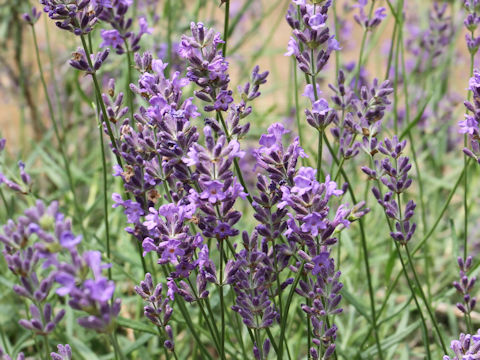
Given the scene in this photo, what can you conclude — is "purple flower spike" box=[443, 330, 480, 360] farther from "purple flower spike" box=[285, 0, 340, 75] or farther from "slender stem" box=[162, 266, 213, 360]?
"purple flower spike" box=[285, 0, 340, 75]

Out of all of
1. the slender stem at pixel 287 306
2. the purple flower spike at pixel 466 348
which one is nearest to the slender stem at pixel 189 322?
the slender stem at pixel 287 306

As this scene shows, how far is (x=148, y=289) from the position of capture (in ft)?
4.27

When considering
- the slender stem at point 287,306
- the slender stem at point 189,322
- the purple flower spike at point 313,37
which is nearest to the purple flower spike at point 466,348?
the slender stem at point 287,306

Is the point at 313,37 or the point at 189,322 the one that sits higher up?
the point at 313,37

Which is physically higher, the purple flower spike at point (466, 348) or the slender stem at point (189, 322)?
the purple flower spike at point (466, 348)

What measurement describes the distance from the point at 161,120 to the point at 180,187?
17cm

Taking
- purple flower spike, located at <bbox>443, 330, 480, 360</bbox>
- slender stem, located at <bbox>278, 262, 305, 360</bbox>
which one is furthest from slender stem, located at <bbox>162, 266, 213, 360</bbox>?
purple flower spike, located at <bbox>443, 330, 480, 360</bbox>

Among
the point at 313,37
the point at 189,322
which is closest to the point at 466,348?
the point at 189,322

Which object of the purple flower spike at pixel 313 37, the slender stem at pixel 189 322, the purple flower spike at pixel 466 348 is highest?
the purple flower spike at pixel 313 37

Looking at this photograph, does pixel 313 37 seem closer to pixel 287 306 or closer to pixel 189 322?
pixel 287 306

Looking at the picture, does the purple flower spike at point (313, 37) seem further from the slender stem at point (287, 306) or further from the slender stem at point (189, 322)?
the slender stem at point (189, 322)

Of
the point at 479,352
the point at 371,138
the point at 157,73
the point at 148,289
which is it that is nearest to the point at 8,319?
the point at 148,289

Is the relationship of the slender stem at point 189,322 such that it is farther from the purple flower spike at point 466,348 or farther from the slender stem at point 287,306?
the purple flower spike at point 466,348

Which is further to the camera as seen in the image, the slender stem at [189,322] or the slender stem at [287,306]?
the slender stem at [189,322]
